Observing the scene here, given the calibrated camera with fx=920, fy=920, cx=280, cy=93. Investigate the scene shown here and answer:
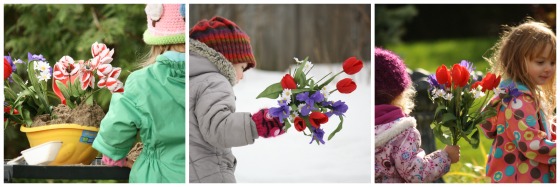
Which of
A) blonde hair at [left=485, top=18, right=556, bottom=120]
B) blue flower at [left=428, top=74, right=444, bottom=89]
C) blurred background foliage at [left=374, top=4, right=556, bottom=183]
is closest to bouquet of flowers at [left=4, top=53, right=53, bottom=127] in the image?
blue flower at [left=428, top=74, right=444, bottom=89]

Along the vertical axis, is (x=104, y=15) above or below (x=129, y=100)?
above

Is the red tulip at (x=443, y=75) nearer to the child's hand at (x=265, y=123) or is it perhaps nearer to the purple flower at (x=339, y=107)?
the purple flower at (x=339, y=107)

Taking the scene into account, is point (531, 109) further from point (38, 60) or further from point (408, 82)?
point (38, 60)

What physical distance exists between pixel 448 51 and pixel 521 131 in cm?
408

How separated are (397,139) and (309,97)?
360mm

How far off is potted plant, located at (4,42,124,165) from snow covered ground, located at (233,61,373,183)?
0.47 meters

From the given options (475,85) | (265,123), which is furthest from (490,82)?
(265,123)

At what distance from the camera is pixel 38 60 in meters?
3.28

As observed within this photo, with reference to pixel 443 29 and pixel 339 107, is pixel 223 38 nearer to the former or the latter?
pixel 339 107

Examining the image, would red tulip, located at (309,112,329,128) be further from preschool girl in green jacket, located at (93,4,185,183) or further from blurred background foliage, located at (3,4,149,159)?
blurred background foliage, located at (3,4,149,159)

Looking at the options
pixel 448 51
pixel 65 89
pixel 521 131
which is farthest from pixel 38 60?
pixel 448 51

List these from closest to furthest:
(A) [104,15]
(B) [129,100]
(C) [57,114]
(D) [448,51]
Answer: (B) [129,100] → (C) [57,114] → (A) [104,15] → (D) [448,51]

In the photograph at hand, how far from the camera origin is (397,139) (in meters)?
2.97

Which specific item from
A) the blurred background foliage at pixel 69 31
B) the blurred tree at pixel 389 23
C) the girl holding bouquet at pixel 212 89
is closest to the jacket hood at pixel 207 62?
the girl holding bouquet at pixel 212 89
